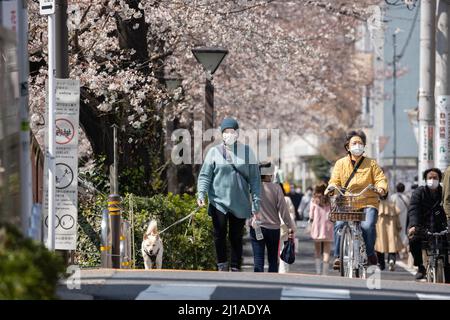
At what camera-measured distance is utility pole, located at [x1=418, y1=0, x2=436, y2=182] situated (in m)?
20.3

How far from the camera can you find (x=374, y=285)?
11.5 m

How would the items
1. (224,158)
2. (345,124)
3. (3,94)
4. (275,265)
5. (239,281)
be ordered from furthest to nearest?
1. (345,124)
2. (275,265)
3. (224,158)
4. (239,281)
5. (3,94)

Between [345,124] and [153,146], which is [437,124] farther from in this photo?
[345,124]

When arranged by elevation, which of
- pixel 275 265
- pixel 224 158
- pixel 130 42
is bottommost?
pixel 275 265

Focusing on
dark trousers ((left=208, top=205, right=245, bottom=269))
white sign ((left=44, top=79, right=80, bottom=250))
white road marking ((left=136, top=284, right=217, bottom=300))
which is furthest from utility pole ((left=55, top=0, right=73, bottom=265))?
white road marking ((left=136, top=284, right=217, bottom=300))

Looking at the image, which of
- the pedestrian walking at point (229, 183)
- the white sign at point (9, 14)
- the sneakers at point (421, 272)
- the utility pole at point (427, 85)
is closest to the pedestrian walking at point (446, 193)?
the sneakers at point (421, 272)

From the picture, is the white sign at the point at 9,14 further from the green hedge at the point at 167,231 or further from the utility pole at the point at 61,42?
the green hedge at the point at 167,231

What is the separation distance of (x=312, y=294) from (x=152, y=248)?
4.65 meters

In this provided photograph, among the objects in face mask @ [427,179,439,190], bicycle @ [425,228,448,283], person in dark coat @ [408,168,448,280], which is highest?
face mask @ [427,179,439,190]

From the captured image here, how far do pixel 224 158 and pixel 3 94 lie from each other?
16.2ft

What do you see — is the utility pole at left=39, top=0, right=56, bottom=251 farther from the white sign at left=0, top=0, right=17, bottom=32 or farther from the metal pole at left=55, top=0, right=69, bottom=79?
the white sign at left=0, top=0, right=17, bottom=32

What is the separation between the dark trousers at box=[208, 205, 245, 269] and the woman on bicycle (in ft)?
3.77

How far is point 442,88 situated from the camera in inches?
773
